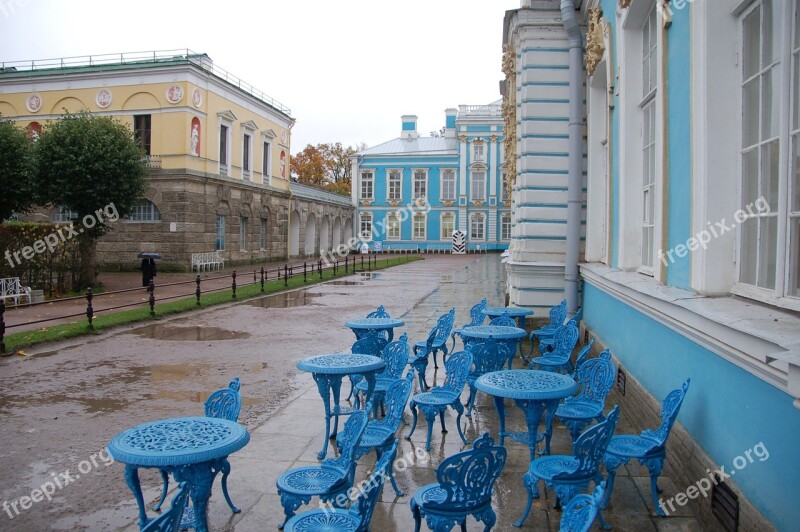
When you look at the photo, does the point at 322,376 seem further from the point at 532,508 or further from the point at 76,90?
Result: the point at 76,90

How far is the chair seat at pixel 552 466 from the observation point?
4.03 meters

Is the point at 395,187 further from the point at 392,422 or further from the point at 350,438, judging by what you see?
the point at 350,438

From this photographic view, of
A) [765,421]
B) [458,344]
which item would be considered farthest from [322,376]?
[458,344]

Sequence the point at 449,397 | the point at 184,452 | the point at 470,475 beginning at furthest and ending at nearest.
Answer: the point at 449,397
the point at 184,452
the point at 470,475

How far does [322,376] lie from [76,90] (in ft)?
99.3

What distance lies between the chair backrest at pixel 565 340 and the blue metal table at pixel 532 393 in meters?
2.25

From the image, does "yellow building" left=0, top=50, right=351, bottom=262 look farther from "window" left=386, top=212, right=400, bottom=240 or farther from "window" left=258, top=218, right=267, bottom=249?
"window" left=386, top=212, right=400, bottom=240

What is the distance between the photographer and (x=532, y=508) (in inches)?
175

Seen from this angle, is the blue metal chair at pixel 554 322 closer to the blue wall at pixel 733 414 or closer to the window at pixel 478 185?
the blue wall at pixel 733 414

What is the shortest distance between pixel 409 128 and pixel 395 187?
287 inches

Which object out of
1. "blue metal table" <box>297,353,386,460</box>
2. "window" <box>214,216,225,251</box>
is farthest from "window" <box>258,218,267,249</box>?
"blue metal table" <box>297,353,386,460</box>

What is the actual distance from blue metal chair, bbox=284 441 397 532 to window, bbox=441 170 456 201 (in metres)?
53.7

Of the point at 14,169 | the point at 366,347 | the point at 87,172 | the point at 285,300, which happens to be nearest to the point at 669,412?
the point at 366,347

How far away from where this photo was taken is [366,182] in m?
57.8
